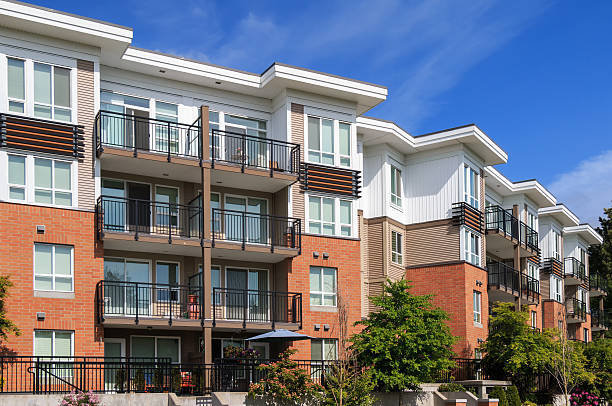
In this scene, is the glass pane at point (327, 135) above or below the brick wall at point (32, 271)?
above

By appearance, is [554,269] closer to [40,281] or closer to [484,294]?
[484,294]

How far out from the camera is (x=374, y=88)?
34.8 metres

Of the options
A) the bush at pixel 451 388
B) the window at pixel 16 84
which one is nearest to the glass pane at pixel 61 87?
the window at pixel 16 84

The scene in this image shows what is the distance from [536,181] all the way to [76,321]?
111 feet

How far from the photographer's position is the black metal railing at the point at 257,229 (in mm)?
32031

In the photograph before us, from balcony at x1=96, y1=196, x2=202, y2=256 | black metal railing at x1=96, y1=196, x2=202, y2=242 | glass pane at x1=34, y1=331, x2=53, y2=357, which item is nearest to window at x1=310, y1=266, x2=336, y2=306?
balcony at x1=96, y1=196, x2=202, y2=256

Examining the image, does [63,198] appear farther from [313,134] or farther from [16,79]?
[313,134]

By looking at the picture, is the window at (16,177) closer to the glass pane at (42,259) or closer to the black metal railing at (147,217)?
the glass pane at (42,259)

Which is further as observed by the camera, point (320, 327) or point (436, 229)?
point (436, 229)

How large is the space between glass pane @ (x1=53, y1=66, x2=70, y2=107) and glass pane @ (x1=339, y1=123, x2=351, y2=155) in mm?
11901

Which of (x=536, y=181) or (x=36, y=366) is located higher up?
(x=536, y=181)

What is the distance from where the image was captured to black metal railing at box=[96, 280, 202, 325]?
92.3 ft

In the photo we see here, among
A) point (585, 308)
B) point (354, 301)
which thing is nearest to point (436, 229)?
point (354, 301)

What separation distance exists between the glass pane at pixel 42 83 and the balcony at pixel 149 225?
3957 mm
